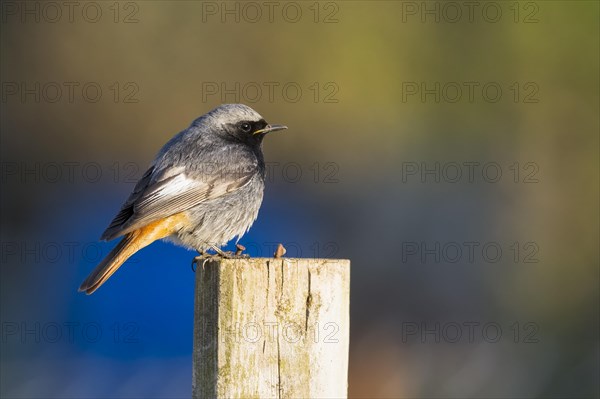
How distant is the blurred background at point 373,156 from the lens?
8992 mm

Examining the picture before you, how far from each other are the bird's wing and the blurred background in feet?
9.17

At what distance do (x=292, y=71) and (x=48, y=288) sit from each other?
3.57m

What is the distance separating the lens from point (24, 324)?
30.0 ft

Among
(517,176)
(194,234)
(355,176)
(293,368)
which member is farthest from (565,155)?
(293,368)

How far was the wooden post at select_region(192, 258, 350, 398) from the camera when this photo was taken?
345 cm
